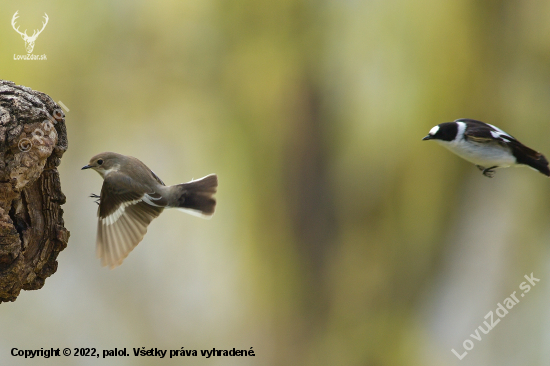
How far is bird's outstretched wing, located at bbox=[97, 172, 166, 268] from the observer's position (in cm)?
Result: 217

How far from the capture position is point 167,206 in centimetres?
231

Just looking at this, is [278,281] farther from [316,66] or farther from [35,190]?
[35,190]

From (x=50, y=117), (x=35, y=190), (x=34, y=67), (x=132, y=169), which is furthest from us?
(x=34, y=67)

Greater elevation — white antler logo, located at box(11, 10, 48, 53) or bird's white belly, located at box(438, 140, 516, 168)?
white antler logo, located at box(11, 10, 48, 53)

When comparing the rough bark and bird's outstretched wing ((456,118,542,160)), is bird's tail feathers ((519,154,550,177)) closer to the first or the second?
Result: bird's outstretched wing ((456,118,542,160))

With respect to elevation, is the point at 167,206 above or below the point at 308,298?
above

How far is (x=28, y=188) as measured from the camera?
5.67 ft

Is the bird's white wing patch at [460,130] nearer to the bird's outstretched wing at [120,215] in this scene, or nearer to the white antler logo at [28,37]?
the bird's outstretched wing at [120,215]

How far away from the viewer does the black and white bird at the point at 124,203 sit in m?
2.17

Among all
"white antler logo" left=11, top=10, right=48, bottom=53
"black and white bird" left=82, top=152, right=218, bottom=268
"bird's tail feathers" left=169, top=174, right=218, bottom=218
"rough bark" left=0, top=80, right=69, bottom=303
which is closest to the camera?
"rough bark" left=0, top=80, right=69, bottom=303

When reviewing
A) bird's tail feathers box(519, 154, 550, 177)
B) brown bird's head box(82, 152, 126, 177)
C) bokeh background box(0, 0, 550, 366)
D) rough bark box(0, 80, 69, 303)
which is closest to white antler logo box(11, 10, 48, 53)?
bokeh background box(0, 0, 550, 366)

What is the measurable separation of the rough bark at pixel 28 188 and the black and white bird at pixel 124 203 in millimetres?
378

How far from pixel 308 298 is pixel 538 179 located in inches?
84.5

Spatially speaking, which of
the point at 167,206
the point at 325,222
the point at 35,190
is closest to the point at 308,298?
the point at 325,222
